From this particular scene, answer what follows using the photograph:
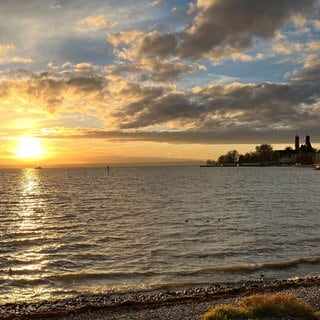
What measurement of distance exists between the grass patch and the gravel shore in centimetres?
156

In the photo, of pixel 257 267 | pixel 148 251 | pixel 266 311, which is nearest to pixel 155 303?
pixel 266 311

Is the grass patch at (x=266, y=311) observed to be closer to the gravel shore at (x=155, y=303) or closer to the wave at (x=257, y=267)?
the gravel shore at (x=155, y=303)

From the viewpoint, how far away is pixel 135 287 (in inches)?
774

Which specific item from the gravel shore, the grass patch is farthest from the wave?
the grass patch

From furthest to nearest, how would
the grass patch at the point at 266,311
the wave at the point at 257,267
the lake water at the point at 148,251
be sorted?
the wave at the point at 257,267 < the lake water at the point at 148,251 < the grass patch at the point at 266,311

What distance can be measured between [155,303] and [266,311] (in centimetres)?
511

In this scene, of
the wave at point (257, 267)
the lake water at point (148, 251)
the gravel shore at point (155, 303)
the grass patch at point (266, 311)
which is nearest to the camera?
the grass patch at point (266, 311)

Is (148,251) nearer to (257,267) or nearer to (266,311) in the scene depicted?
(257,267)

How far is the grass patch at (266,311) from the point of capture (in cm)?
1222

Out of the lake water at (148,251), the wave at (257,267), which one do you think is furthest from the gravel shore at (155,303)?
the wave at (257,267)

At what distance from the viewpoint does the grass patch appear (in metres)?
12.2

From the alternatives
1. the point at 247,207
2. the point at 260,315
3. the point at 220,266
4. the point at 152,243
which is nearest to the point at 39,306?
the point at 260,315

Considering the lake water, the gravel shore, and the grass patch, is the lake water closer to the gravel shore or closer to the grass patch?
the gravel shore

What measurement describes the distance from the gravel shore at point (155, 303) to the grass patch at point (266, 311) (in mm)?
1559
